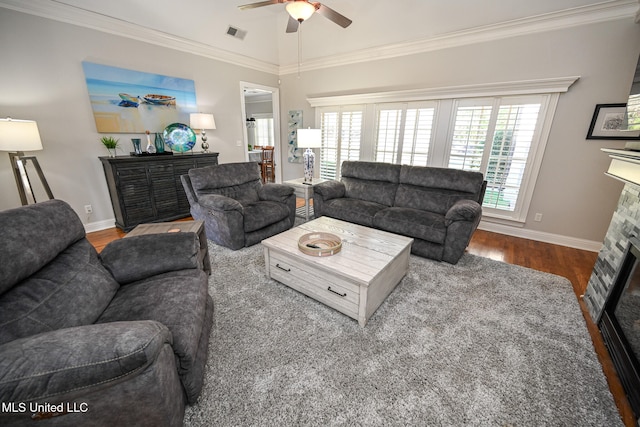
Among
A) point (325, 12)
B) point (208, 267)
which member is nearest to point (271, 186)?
point (208, 267)

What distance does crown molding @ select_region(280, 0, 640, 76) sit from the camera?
2.63 metres

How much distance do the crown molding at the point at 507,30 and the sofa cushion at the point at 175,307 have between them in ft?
13.9

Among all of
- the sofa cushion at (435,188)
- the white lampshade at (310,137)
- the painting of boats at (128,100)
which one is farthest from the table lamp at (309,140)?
the painting of boats at (128,100)

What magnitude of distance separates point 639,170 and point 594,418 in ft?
5.14

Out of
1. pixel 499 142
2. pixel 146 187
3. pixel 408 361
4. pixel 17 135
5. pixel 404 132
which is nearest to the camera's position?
pixel 408 361

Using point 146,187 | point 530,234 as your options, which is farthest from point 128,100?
point 530,234

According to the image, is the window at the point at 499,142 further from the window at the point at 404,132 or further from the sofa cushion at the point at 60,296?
the sofa cushion at the point at 60,296

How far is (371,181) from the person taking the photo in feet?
12.1

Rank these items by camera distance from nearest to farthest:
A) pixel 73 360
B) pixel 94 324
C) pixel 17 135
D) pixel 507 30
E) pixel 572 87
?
pixel 73 360, pixel 94 324, pixel 17 135, pixel 572 87, pixel 507 30

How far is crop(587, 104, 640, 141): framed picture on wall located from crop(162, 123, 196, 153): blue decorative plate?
5.29 meters

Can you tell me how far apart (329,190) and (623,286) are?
278cm

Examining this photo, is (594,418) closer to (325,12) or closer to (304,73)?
(325,12)

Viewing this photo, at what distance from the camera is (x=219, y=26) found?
12.9ft

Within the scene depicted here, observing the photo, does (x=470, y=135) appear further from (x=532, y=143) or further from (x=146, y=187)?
(x=146, y=187)
